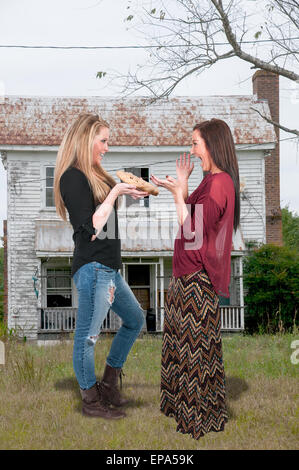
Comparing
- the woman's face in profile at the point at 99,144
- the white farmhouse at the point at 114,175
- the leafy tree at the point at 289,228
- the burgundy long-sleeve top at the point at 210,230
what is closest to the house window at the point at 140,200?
the white farmhouse at the point at 114,175

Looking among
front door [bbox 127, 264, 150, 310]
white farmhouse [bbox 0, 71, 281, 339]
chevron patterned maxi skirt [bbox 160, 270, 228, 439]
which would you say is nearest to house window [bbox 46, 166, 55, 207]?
white farmhouse [bbox 0, 71, 281, 339]

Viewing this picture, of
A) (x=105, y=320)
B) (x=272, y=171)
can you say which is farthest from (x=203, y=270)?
(x=272, y=171)

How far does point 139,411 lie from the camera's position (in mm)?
4660

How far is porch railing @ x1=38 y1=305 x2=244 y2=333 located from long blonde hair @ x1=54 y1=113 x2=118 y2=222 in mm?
11521

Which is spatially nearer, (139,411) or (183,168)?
(183,168)

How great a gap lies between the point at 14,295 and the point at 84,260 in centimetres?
1327

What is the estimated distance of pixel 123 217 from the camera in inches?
608

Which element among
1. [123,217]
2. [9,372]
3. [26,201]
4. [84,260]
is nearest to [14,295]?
[26,201]

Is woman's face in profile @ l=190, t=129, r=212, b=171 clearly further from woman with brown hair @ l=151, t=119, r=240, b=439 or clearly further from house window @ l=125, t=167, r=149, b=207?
house window @ l=125, t=167, r=149, b=207

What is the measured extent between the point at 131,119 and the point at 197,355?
523 inches

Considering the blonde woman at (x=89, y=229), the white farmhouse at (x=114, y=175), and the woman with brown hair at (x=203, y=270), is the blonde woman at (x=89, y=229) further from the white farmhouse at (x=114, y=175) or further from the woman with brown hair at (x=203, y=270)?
the white farmhouse at (x=114, y=175)

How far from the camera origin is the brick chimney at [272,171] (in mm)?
18469

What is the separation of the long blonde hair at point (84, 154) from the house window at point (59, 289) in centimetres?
1339

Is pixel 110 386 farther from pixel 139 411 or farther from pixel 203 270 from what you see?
pixel 203 270
